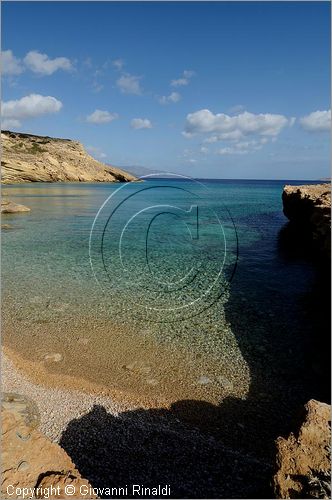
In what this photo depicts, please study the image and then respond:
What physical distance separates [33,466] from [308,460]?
14.1ft

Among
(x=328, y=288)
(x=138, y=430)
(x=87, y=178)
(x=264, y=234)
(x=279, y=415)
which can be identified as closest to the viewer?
(x=138, y=430)

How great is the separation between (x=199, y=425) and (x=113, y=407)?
2184 millimetres

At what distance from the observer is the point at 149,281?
1677cm

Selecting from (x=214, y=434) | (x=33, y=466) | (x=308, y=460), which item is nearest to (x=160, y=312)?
(x=214, y=434)

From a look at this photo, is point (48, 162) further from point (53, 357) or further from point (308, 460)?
point (308, 460)

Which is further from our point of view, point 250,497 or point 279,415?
point 279,415

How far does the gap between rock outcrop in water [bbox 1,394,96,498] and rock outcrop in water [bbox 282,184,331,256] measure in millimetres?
12800

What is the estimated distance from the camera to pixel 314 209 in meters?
17.7

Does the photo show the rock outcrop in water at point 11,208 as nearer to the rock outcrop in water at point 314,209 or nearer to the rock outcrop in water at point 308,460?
the rock outcrop in water at point 314,209

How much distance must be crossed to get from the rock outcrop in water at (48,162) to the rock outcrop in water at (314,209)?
68001 mm

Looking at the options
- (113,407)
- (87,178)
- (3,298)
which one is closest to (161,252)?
(3,298)

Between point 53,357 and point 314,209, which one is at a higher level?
point 314,209

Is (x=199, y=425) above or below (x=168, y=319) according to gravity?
below

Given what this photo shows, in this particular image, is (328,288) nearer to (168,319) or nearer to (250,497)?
(168,319)
